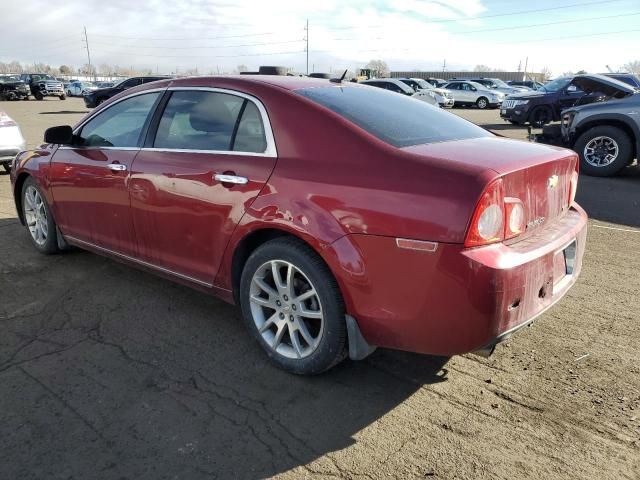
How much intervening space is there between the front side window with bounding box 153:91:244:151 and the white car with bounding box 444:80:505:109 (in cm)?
3003

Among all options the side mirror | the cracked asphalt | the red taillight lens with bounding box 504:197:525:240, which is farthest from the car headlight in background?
the side mirror

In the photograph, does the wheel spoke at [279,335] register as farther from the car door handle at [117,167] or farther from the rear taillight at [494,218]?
the car door handle at [117,167]

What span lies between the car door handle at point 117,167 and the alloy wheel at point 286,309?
1427 millimetres

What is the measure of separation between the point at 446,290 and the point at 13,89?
41.0 m

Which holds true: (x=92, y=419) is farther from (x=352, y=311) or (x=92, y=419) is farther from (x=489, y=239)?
(x=489, y=239)

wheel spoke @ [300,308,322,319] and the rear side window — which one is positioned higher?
the rear side window

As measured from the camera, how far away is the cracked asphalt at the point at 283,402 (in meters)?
2.34

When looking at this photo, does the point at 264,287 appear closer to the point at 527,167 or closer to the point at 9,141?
the point at 527,167

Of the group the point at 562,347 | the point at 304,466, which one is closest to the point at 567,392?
the point at 562,347

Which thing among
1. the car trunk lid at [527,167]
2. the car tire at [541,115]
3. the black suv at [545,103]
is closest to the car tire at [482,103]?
the black suv at [545,103]

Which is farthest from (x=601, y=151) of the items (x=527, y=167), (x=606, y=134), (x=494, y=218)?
(x=494, y=218)

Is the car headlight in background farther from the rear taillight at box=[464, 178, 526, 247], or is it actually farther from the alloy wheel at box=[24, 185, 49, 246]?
the alloy wheel at box=[24, 185, 49, 246]

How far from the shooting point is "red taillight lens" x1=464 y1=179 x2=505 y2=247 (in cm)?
228

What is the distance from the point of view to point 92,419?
2.62 m
